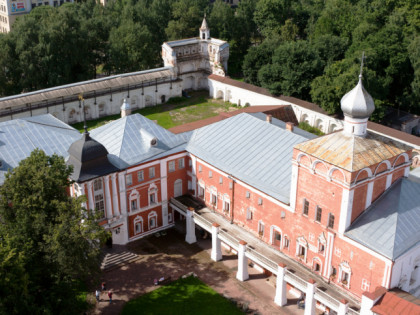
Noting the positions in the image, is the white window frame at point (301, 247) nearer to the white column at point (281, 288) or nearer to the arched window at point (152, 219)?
the white column at point (281, 288)

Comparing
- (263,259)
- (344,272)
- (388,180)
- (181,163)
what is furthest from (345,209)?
(181,163)

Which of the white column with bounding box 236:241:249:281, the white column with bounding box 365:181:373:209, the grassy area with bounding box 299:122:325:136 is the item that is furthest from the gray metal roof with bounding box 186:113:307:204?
the grassy area with bounding box 299:122:325:136

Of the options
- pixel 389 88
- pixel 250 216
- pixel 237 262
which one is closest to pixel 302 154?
pixel 250 216

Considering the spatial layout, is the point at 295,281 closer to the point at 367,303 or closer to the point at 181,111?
the point at 367,303

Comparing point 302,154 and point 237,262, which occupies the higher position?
point 302,154

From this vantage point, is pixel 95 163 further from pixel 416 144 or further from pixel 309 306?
pixel 416 144

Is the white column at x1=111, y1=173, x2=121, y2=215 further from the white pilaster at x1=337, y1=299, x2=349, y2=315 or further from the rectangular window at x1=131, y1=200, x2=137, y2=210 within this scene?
the white pilaster at x1=337, y1=299, x2=349, y2=315
